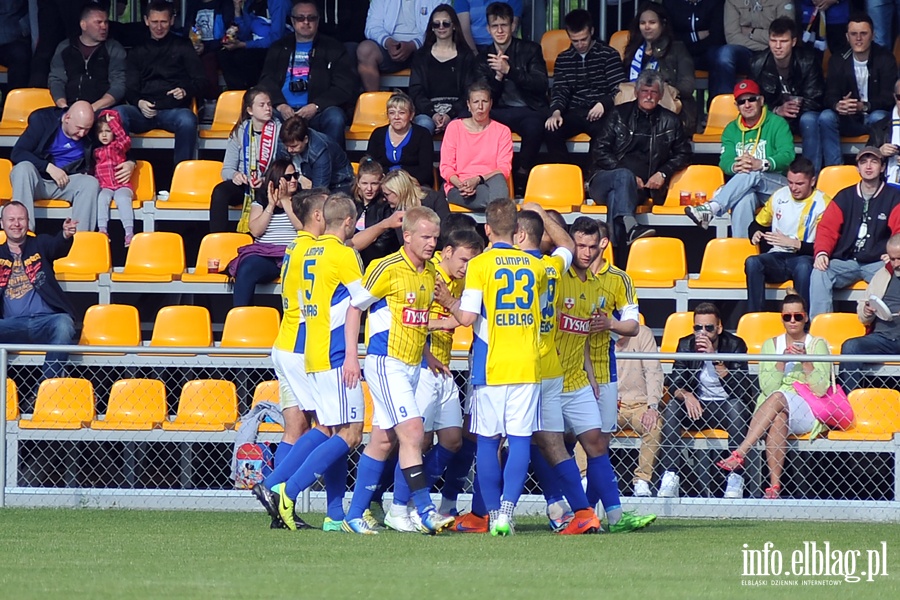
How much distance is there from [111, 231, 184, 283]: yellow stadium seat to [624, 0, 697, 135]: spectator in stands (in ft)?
14.6

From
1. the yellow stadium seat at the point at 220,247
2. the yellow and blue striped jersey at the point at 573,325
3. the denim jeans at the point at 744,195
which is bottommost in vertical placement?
the yellow and blue striped jersey at the point at 573,325

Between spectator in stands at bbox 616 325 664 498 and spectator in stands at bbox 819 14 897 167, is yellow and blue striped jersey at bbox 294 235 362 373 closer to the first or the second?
spectator in stands at bbox 616 325 664 498

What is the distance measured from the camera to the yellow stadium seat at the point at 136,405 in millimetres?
9430

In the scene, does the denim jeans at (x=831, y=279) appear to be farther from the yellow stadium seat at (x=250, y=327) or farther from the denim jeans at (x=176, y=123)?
the denim jeans at (x=176, y=123)

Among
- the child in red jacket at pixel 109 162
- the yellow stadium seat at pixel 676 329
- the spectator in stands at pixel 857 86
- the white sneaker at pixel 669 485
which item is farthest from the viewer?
the spectator in stands at pixel 857 86

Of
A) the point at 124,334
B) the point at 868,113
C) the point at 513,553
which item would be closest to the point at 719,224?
the point at 868,113

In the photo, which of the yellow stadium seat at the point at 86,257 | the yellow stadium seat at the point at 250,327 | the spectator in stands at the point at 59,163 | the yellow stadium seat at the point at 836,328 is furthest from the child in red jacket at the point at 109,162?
the yellow stadium seat at the point at 836,328

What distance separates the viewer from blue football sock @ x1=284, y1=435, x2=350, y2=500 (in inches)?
295

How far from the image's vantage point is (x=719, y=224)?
466 inches

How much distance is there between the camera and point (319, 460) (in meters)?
7.49

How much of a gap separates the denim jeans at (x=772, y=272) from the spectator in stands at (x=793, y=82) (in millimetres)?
1656

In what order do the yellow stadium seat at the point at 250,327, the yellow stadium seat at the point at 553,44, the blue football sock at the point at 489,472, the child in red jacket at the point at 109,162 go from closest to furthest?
the blue football sock at the point at 489,472
the yellow stadium seat at the point at 250,327
the child in red jacket at the point at 109,162
the yellow stadium seat at the point at 553,44

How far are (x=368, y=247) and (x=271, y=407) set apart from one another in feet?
7.04

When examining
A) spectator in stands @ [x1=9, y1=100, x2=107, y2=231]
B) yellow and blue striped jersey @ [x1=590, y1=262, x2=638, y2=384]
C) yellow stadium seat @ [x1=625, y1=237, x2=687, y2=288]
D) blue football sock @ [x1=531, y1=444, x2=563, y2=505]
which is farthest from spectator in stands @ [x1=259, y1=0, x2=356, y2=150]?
blue football sock @ [x1=531, y1=444, x2=563, y2=505]
